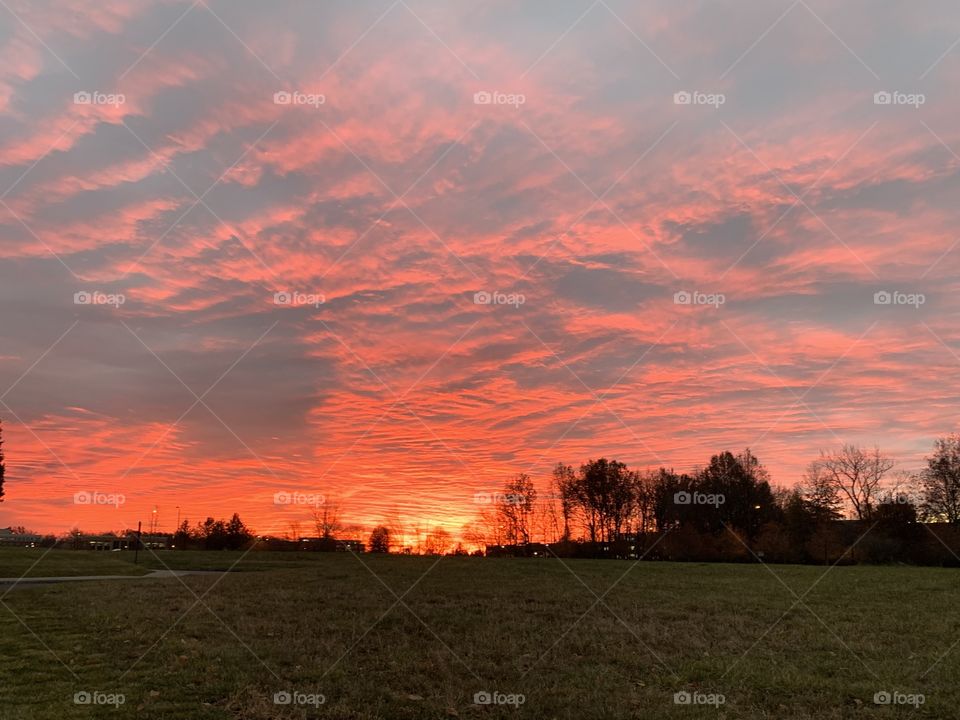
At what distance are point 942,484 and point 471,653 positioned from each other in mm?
83629

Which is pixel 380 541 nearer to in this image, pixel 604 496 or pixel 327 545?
pixel 327 545

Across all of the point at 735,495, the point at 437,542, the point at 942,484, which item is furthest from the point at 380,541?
the point at 942,484

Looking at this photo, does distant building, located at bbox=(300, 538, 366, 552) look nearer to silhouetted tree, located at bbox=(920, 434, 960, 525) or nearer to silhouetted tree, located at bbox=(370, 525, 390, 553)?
silhouetted tree, located at bbox=(370, 525, 390, 553)

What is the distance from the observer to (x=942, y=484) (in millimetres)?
75688

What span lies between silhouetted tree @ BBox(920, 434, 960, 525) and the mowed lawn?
6257cm

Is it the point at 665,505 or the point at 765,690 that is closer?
the point at 765,690

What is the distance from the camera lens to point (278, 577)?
101 ft

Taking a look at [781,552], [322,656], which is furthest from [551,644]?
[781,552]

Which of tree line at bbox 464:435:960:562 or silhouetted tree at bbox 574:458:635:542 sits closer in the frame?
tree line at bbox 464:435:960:562

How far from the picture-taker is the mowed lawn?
32.7 ft

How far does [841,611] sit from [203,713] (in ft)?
59.4

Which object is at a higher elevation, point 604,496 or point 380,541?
point 604,496

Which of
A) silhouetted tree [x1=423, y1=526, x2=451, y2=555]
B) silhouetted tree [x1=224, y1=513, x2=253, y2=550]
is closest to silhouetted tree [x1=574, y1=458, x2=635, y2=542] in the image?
silhouetted tree [x1=423, y1=526, x2=451, y2=555]

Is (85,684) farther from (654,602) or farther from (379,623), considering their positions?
(654,602)
